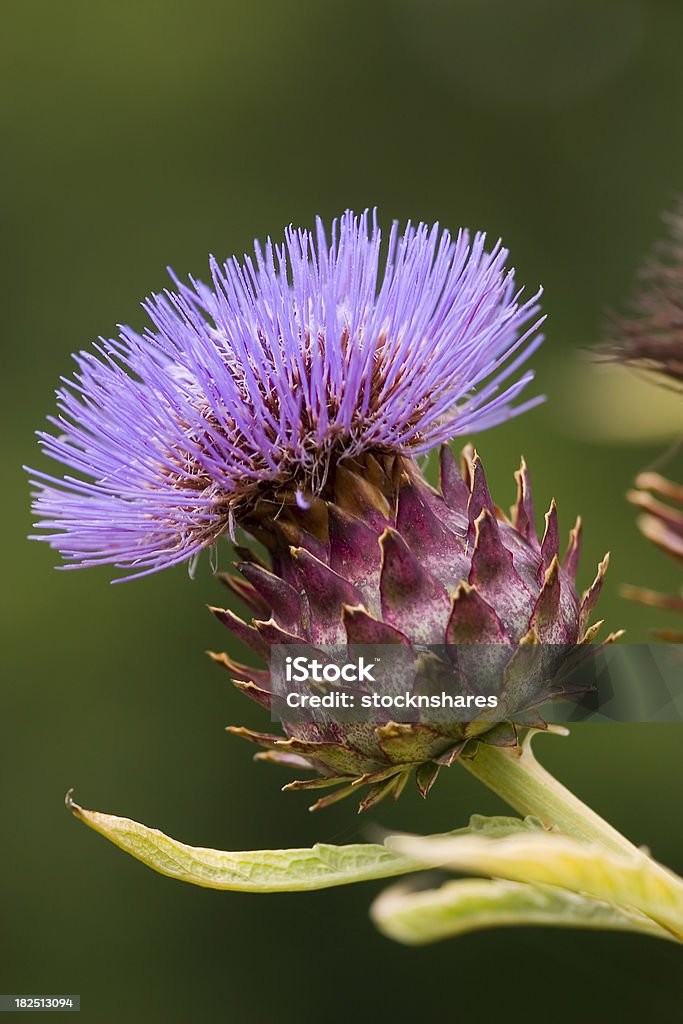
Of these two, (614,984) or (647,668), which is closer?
(647,668)

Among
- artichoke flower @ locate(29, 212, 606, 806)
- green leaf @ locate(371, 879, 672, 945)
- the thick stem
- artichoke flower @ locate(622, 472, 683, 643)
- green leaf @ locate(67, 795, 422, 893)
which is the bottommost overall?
green leaf @ locate(371, 879, 672, 945)

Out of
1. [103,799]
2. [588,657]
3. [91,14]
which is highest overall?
[91,14]

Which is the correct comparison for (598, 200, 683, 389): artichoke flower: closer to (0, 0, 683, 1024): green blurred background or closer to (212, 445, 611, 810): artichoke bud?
(212, 445, 611, 810): artichoke bud

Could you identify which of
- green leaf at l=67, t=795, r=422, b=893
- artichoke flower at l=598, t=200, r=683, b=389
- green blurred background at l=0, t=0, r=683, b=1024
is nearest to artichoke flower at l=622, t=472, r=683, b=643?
artichoke flower at l=598, t=200, r=683, b=389

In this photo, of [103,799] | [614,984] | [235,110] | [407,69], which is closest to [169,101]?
[235,110]

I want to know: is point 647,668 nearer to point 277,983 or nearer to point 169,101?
point 277,983

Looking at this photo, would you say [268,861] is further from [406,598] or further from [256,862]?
[406,598]
